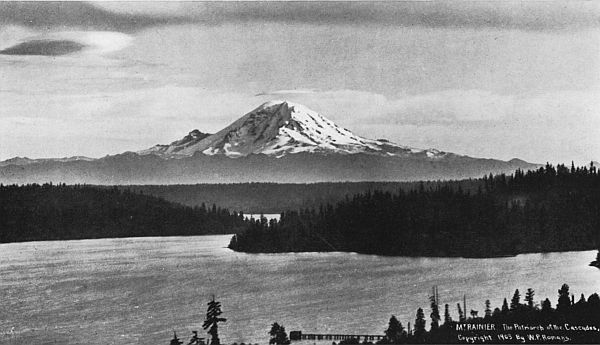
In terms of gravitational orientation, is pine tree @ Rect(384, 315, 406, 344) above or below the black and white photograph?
below

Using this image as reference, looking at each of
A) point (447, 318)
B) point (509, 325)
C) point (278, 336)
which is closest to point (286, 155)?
point (278, 336)

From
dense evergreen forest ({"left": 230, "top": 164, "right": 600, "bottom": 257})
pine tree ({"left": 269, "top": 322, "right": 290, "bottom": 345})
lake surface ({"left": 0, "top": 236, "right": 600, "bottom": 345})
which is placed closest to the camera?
pine tree ({"left": 269, "top": 322, "right": 290, "bottom": 345})

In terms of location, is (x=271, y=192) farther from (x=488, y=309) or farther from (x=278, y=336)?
(x=488, y=309)

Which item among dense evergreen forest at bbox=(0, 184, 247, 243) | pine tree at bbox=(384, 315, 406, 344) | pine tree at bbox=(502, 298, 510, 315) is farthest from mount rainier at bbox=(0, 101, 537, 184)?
pine tree at bbox=(384, 315, 406, 344)

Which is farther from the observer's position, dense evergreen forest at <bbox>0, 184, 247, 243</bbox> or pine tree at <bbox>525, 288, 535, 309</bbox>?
dense evergreen forest at <bbox>0, 184, 247, 243</bbox>

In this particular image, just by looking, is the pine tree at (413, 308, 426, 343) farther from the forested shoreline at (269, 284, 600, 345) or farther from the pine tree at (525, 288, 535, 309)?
the pine tree at (525, 288, 535, 309)

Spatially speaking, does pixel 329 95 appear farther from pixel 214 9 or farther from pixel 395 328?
pixel 395 328

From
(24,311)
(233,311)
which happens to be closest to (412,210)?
(233,311)

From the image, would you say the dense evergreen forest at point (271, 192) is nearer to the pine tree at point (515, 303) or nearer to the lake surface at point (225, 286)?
the lake surface at point (225, 286)
